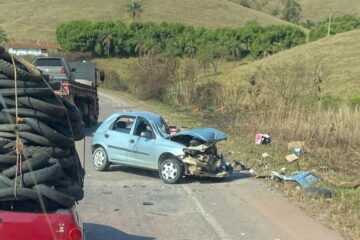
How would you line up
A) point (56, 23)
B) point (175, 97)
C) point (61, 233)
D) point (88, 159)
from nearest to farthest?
point (61, 233) < point (88, 159) < point (175, 97) < point (56, 23)

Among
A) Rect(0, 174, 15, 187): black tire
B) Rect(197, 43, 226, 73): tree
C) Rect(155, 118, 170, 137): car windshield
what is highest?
Rect(0, 174, 15, 187): black tire

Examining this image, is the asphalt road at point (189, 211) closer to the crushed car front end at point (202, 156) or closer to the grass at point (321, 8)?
the crushed car front end at point (202, 156)

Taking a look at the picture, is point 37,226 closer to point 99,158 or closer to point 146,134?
point 146,134

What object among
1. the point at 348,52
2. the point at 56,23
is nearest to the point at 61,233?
the point at 348,52

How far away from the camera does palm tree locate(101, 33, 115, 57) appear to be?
9200 cm

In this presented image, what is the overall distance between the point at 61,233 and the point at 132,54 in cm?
8771

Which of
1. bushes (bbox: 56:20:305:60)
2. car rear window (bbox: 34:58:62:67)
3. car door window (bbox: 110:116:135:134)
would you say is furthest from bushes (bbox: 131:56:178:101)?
bushes (bbox: 56:20:305:60)

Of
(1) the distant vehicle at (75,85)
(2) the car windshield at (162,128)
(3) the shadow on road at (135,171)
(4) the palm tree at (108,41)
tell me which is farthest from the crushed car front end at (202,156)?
(4) the palm tree at (108,41)

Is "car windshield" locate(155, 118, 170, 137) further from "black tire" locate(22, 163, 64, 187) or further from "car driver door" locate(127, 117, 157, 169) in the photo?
"black tire" locate(22, 163, 64, 187)

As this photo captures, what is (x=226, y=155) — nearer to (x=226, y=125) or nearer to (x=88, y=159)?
(x=88, y=159)

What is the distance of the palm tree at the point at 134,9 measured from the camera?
406 ft

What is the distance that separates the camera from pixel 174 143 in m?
14.4

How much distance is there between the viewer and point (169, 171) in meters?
14.1

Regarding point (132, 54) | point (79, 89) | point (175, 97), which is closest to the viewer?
point (79, 89)
